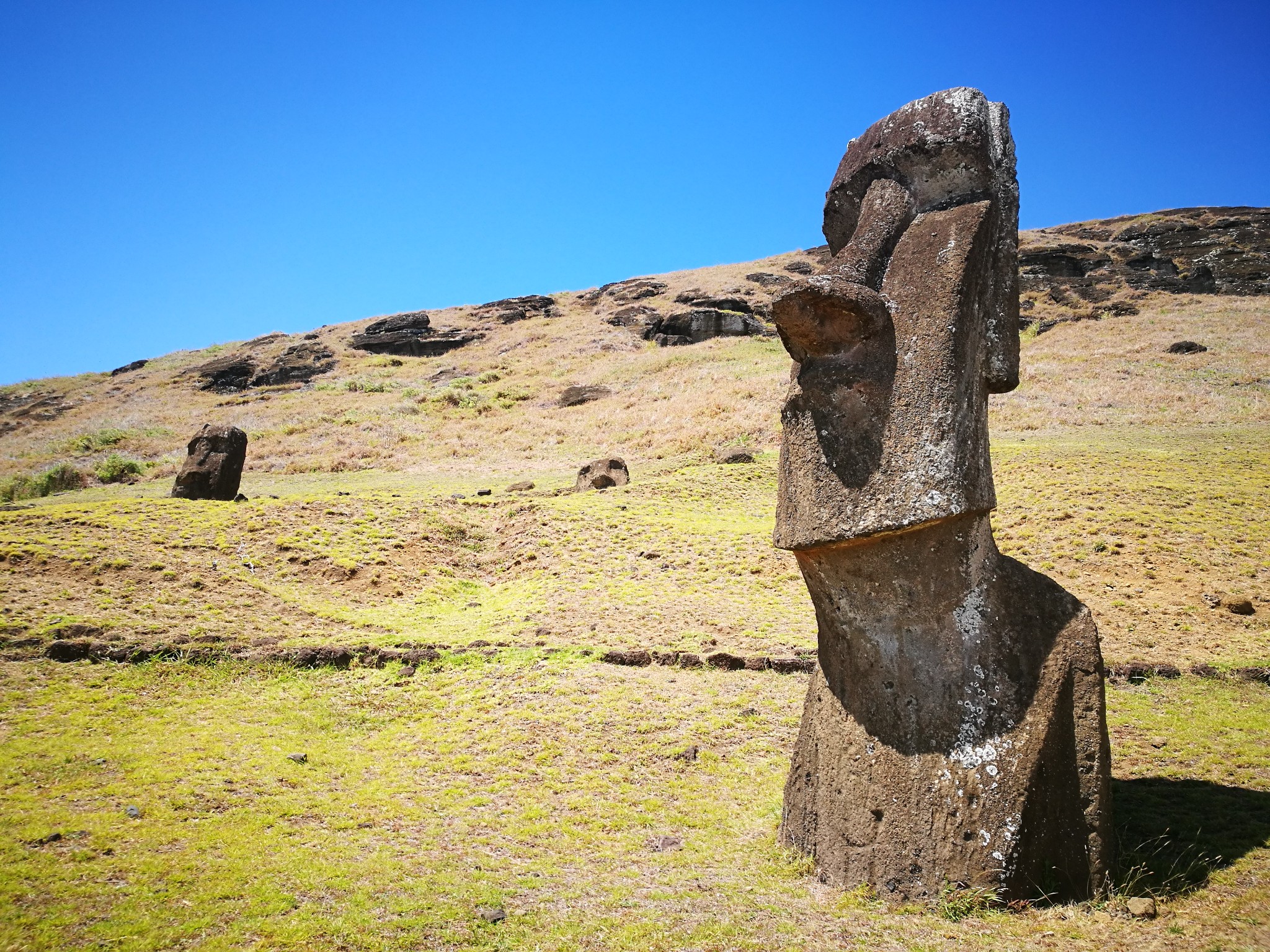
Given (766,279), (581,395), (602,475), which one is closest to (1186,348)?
(581,395)

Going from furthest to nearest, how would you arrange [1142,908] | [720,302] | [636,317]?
[636,317] → [720,302] → [1142,908]

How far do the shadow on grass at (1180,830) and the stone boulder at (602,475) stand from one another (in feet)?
60.3

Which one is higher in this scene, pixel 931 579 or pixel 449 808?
pixel 931 579

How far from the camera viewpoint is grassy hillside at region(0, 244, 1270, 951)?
550 centimetres

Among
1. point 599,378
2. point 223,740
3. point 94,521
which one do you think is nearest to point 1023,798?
point 223,740

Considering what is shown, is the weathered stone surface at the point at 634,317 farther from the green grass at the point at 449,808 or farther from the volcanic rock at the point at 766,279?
the green grass at the point at 449,808

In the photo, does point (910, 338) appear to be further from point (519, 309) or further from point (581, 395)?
point (519, 309)

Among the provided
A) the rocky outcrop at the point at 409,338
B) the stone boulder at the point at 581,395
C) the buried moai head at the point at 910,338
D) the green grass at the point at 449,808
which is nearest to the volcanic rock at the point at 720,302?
the rocky outcrop at the point at 409,338

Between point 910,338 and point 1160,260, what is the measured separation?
7611 cm

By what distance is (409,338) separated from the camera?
250ft

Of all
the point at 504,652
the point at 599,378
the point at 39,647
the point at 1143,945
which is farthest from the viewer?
the point at 599,378

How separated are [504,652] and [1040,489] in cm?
1336

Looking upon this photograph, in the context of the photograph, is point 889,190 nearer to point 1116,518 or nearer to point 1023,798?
point 1023,798

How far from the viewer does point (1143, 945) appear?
4.68 m
